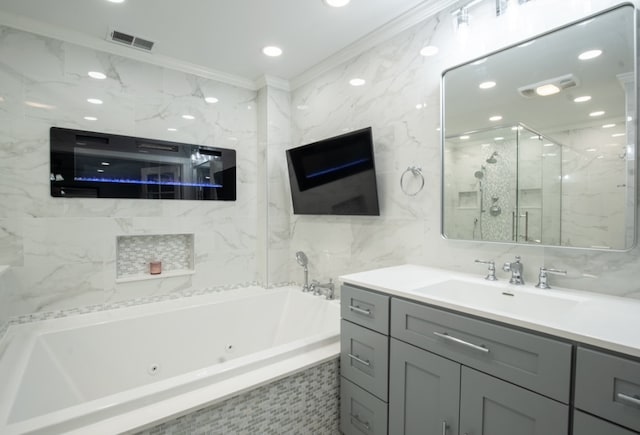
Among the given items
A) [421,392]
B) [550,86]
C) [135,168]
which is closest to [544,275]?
[421,392]

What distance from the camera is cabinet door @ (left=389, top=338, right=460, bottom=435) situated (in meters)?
1.25

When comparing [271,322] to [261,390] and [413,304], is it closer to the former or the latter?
[261,390]

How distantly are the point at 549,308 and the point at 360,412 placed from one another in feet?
3.41

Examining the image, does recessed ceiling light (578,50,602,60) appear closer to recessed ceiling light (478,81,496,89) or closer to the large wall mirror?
the large wall mirror

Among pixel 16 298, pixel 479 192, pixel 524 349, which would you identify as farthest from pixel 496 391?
pixel 16 298

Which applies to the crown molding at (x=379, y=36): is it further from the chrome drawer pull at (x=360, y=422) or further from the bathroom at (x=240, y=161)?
the chrome drawer pull at (x=360, y=422)

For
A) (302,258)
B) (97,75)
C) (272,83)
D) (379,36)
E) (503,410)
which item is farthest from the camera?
(272,83)

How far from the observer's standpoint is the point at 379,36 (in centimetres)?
225

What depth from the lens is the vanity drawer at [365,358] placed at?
153cm

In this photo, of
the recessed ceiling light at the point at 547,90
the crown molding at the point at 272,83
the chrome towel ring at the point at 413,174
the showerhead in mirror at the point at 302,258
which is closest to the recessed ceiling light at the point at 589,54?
the recessed ceiling light at the point at 547,90

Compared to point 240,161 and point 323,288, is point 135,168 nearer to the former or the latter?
point 240,161

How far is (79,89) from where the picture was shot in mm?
2301

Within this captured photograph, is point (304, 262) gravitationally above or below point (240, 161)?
below

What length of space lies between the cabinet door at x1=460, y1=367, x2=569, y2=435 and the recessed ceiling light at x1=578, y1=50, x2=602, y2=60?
4.48ft
